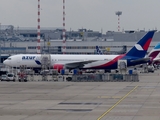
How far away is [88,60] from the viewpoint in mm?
87688

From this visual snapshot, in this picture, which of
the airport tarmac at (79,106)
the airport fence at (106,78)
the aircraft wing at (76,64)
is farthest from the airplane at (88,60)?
the airport tarmac at (79,106)

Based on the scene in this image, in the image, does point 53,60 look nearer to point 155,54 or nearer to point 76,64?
point 76,64

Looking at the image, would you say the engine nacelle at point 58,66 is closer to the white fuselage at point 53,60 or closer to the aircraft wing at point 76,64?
the white fuselage at point 53,60

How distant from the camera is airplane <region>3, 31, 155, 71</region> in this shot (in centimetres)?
8556

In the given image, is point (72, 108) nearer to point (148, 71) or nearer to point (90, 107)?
point (90, 107)

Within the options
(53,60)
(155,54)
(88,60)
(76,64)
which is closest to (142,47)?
(88,60)

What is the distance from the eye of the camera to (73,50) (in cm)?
16812

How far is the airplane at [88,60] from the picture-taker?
85.6 m

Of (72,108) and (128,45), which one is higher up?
(128,45)

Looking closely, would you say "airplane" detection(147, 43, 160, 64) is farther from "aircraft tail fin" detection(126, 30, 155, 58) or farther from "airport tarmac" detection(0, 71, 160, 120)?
"airport tarmac" detection(0, 71, 160, 120)

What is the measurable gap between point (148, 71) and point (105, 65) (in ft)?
63.1

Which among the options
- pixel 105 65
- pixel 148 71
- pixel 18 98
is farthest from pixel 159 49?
pixel 18 98

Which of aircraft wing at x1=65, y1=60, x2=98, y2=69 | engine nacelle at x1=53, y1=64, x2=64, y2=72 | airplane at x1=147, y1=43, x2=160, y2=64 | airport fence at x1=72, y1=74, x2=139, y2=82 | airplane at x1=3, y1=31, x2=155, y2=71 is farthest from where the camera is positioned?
airplane at x1=147, y1=43, x2=160, y2=64

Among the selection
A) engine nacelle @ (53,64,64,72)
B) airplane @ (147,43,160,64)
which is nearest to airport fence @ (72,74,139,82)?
engine nacelle @ (53,64,64,72)
